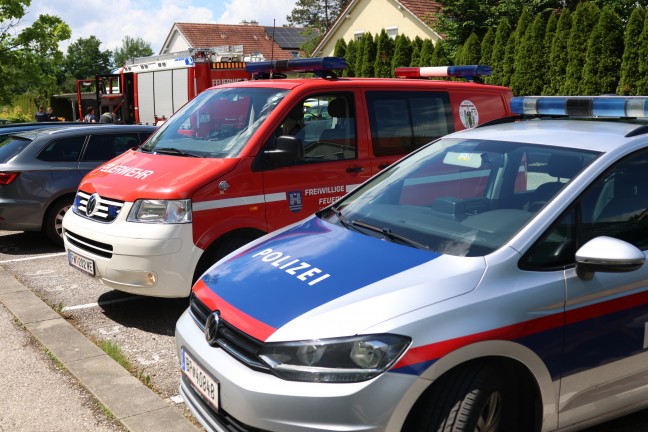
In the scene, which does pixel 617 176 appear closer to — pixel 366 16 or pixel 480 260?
pixel 480 260

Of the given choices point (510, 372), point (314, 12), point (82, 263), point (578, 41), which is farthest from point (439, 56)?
point (314, 12)

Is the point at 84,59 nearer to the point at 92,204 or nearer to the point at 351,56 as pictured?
the point at 351,56

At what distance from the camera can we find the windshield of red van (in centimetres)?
589

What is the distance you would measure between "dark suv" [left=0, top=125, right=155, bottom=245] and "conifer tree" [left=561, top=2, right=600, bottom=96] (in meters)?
14.9

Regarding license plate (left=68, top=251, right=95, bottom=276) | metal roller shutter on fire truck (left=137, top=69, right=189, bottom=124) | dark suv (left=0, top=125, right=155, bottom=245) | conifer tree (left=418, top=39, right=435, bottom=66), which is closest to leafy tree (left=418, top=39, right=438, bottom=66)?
conifer tree (left=418, top=39, right=435, bottom=66)

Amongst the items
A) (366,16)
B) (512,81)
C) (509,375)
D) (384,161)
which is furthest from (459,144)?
(366,16)

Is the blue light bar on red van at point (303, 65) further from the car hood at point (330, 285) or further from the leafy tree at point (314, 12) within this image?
the leafy tree at point (314, 12)

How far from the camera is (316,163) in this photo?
6090 millimetres

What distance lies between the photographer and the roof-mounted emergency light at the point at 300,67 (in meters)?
6.73

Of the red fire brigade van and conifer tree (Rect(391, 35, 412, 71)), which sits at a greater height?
conifer tree (Rect(391, 35, 412, 71))

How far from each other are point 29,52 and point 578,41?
1664 cm

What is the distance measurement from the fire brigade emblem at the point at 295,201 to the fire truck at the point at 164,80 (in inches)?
506

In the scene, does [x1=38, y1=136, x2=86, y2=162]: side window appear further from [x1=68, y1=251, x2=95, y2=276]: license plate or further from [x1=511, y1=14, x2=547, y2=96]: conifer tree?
[x1=511, y1=14, x2=547, y2=96]: conifer tree

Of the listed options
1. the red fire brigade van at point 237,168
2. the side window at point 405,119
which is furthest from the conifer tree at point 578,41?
the red fire brigade van at point 237,168
